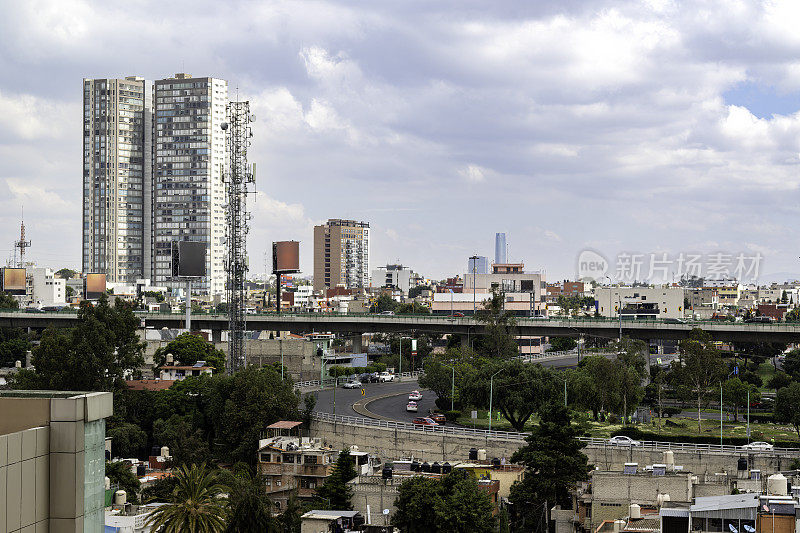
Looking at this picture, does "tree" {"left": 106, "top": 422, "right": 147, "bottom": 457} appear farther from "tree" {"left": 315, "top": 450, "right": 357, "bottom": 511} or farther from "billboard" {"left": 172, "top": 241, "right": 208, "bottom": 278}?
"billboard" {"left": 172, "top": 241, "right": 208, "bottom": 278}

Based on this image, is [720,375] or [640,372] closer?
[720,375]

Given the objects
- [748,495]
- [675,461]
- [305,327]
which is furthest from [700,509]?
[305,327]

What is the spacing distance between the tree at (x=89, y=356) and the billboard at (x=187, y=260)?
37.5 metres

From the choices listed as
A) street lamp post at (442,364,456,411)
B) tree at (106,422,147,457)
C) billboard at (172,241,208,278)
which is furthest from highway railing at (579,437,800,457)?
billboard at (172,241,208,278)

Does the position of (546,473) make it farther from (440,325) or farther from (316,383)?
(440,325)

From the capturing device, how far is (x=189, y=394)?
9731cm

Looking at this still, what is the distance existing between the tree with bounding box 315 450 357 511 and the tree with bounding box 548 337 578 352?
11683 cm

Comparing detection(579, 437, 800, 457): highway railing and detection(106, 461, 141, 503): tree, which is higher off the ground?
detection(579, 437, 800, 457): highway railing

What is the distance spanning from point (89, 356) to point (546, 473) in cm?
5700

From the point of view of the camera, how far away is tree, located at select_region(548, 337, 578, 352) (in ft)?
576

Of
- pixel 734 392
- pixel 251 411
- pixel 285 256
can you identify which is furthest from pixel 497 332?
pixel 285 256

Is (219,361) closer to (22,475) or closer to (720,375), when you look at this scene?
(720,375)

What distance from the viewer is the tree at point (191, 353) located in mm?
114500

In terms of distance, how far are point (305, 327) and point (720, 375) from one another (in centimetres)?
6630
